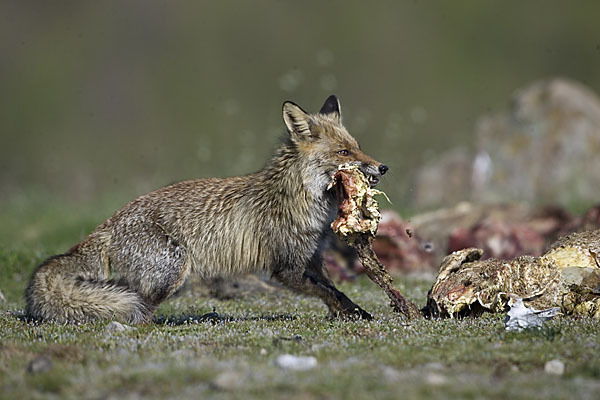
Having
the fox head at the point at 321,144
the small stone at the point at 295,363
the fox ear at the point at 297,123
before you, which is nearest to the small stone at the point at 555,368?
the small stone at the point at 295,363

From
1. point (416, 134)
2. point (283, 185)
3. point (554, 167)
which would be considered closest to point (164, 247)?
point (283, 185)

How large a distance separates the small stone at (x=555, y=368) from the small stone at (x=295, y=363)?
1698 millimetres

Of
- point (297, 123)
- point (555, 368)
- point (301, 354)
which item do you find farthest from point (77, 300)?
point (555, 368)

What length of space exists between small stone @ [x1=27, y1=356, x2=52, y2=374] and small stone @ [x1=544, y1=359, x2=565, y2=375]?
3638mm

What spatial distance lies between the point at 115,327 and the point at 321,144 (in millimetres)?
3196

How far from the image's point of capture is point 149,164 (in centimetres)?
2475

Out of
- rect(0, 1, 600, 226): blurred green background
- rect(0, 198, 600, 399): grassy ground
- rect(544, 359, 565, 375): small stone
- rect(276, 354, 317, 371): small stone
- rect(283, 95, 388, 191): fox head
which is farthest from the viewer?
rect(0, 1, 600, 226): blurred green background

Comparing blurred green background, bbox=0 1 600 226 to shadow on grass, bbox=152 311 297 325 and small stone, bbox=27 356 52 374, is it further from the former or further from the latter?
small stone, bbox=27 356 52 374

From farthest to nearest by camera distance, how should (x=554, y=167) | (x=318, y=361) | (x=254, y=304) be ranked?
(x=554, y=167) < (x=254, y=304) < (x=318, y=361)

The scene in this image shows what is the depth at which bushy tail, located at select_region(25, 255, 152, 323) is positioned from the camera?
769 centimetres

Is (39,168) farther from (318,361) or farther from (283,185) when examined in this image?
(318,361)

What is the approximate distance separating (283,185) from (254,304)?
2.21m

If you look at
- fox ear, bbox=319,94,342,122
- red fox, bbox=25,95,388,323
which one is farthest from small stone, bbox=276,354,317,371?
fox ear, bbox=319,94,342,122

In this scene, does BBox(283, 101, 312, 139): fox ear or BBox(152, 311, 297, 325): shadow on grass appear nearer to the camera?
BBox(152, 311, 297, 325): shadow on grass
